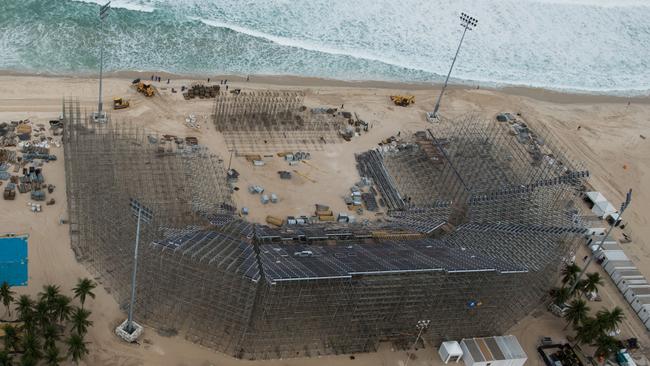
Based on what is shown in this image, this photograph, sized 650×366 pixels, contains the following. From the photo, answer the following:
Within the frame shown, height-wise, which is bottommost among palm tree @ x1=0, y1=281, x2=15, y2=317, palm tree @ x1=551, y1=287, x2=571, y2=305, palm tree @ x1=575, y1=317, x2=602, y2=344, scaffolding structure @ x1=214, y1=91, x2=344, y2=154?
palm tree @ x1=575, y1=317, x2=602, y2=344

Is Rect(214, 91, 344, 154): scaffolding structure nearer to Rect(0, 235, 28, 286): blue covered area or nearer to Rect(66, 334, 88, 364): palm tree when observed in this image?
Rect(0, 235, 28, 286): blue covered area

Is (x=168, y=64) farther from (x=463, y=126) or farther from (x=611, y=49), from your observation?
(x=611, y=49)

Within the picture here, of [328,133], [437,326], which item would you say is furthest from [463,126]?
[437,326]

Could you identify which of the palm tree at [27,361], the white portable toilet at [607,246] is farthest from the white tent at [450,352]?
the palm tree at [27,361]

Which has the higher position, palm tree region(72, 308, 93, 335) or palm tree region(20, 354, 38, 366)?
palm tree region(72, 308, 93, 335)

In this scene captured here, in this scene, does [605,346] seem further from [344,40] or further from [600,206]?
[344,40]

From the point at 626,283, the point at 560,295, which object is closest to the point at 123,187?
the point at 560,295

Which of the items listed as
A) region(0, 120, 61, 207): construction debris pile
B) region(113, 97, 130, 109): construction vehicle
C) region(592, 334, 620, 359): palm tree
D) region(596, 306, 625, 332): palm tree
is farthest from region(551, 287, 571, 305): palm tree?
region(113, 97, 130, 109): construction vehicle
